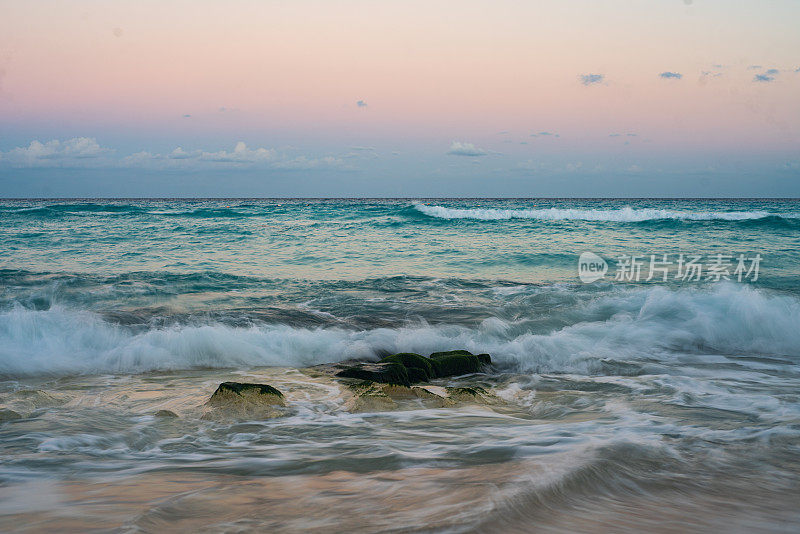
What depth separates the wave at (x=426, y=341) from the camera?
6.03m

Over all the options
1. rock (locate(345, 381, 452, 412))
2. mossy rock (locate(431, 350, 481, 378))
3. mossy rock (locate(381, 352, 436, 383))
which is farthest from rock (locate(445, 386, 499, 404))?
mossy rock (locate(431, 350, 481, 378))

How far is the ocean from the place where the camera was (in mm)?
2539

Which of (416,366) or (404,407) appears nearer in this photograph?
(404,407)

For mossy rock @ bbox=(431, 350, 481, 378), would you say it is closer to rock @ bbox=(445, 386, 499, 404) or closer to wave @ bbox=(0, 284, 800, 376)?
wave @ bbox=(0, 284, 800, 376)

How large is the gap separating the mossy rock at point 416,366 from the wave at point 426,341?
1.01 meters

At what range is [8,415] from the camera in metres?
3.92

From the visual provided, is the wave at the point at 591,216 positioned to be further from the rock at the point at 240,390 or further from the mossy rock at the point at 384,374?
the rock at the point at 240,390

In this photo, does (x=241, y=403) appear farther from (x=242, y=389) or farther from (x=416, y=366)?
(x=416, y=366)

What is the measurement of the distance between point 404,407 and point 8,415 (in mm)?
2855

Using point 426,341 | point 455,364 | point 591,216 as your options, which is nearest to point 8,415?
point 455,364

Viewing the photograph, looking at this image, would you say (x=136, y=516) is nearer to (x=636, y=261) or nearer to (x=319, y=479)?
(x=319, y=479)

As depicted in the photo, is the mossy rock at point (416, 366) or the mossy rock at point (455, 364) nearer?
the mossy rock at point (416, 366)

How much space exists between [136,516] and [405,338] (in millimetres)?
4677

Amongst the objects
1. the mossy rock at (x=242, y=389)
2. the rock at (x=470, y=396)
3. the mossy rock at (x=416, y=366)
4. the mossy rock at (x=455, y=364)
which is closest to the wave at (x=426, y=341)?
the mossy rock at (x=455, y=364)
